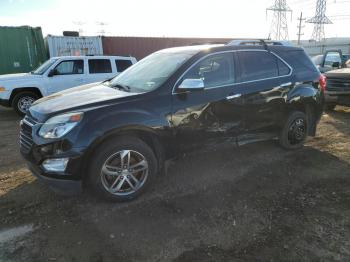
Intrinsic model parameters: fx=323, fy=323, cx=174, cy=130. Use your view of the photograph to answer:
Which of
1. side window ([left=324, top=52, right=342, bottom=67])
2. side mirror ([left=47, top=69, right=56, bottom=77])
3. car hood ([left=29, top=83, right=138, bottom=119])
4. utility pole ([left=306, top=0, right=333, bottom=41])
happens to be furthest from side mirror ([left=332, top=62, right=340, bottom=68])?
utility pole ([left=306, top=0, right=333, bottom=41])

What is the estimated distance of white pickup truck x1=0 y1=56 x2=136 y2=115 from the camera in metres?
9.38

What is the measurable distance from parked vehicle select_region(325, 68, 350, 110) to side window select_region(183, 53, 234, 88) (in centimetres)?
552

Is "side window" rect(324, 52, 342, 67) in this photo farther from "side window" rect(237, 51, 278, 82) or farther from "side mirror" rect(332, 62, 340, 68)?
"side window" rect(237, 51, 278, 82)

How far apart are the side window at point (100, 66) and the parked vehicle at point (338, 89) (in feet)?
21.7

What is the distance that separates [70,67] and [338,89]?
777 centimetres

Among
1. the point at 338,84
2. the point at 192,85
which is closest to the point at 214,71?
the point at 192,85

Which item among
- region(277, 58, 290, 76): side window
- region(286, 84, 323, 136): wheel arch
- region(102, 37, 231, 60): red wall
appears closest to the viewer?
region(277, 58, 290, 76): side window

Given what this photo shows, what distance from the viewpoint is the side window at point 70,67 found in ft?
31.9

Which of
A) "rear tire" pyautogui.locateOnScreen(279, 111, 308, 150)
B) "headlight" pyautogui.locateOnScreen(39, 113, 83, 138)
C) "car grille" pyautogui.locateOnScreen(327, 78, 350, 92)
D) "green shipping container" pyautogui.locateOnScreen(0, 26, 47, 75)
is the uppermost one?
"green shipping container" pyautogui.locateOnScreen(0, 26, 47, 75)

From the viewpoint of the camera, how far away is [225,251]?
9.82ft

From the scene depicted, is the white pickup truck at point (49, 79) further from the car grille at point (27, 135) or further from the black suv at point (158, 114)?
the car grille at point (27, 135)

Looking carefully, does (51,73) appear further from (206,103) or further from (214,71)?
(206,103)

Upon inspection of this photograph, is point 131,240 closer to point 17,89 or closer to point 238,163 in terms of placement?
point 238,163

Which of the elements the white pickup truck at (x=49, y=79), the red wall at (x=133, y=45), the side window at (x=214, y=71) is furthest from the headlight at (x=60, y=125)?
the red wall at (x=133, y=45)
